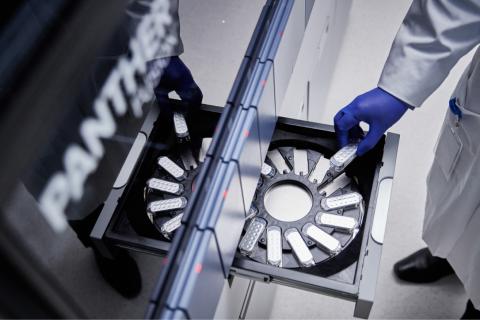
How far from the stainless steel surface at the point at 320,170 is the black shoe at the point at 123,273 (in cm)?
52

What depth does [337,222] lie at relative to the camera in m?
1.16

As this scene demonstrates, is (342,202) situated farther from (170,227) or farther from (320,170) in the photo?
(170,227)

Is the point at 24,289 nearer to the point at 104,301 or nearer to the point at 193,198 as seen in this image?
the point at 193,198

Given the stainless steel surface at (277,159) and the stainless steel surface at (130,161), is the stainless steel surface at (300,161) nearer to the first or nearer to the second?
the stainless steel surface at (277,159)

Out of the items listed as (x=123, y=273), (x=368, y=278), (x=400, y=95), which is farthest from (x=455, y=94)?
(x=123, y=273)

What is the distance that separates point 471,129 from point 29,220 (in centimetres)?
115

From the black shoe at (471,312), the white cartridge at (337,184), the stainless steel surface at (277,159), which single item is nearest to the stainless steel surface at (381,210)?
the white cartridge at (337,184)

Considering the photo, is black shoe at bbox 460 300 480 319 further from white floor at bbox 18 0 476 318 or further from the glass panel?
the glass panel

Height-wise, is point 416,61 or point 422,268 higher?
point 416,61

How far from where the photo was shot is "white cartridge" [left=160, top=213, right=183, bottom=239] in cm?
113

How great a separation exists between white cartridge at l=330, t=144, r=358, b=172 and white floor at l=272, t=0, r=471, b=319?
0.94 meters

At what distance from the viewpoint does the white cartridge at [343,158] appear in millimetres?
1226

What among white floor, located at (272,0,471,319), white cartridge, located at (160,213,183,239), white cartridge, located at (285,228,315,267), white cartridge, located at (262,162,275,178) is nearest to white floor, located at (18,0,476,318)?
white floor, located at (272,0,471,319)

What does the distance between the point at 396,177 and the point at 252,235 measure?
132 centimetres
